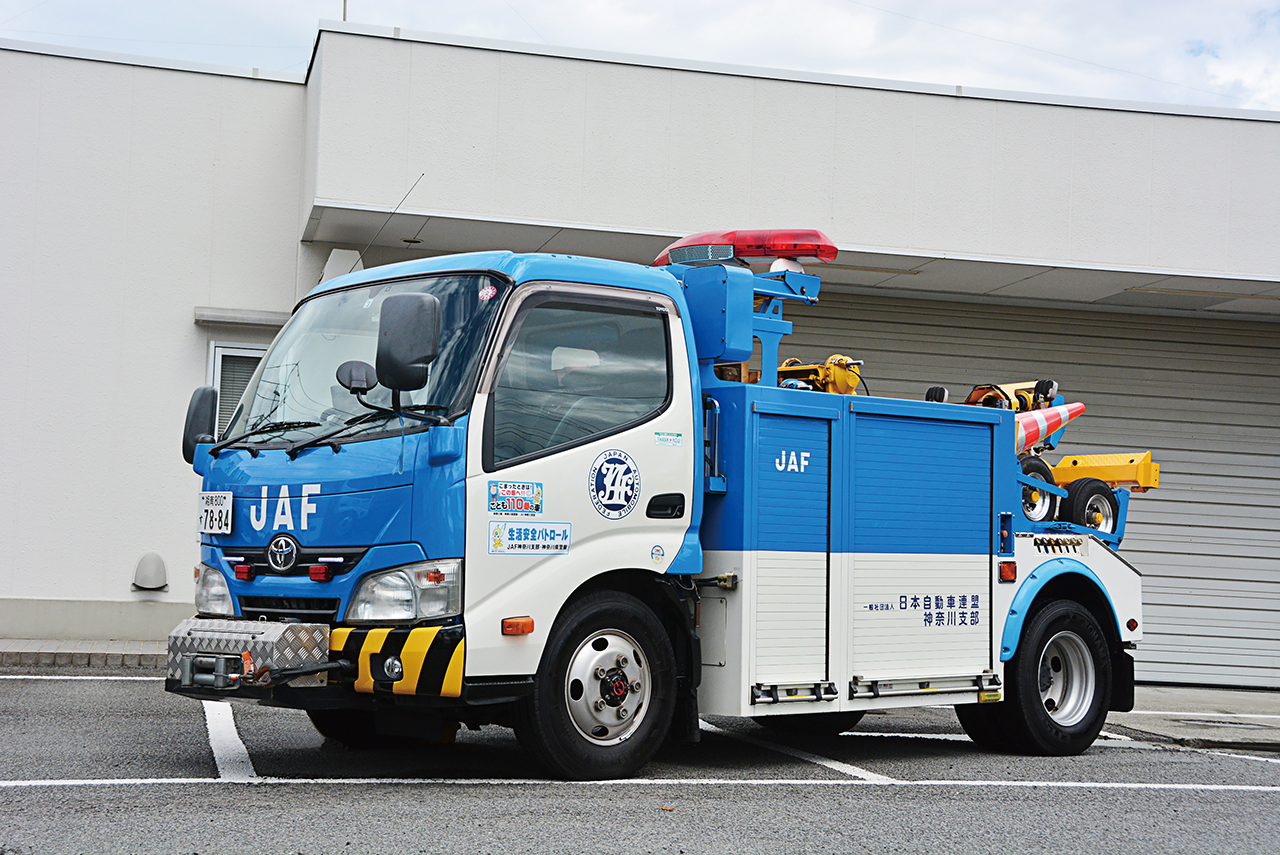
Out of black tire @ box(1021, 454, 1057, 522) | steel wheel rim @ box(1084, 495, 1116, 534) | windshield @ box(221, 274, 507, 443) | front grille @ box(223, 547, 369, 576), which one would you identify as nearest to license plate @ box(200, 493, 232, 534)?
front grille @ box(223, 547, 369, 576)

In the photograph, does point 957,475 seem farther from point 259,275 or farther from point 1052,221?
point 259,275

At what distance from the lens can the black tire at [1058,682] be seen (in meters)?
8.70

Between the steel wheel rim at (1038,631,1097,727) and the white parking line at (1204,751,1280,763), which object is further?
the white parking line at (1204,751,1280,763)

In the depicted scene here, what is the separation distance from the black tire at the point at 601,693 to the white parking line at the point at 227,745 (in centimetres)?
145

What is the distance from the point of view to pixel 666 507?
7039mm

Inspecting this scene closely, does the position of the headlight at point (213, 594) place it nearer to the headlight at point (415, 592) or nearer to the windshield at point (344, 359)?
the windshield at point (344, 359)

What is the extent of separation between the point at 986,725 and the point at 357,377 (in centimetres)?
502

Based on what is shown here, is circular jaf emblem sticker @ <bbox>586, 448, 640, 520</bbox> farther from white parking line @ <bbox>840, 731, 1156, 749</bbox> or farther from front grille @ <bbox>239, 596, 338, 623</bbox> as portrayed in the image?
white parking line @ <bbox>840, 731, 1156, 749</bbox>

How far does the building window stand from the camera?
1397cm

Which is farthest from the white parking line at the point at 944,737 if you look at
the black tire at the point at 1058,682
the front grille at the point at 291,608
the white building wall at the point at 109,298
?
the white building wall at the point at 109,298

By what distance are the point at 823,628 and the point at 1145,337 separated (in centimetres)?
1025

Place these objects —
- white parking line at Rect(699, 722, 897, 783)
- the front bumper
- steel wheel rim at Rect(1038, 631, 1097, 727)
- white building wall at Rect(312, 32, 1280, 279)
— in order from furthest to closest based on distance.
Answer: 1. white building wall at Rect(312, 32, 1280, 279)
2. steel wheel rim at Rect(1038, 631, 1097, 727)
3. white parking line at Rect(699, 722, 897, 783)
4. the front bumper

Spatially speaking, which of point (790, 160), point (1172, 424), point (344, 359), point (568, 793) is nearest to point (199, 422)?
point (344, 359)

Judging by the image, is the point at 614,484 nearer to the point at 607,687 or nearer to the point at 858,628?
the point at 607,687
